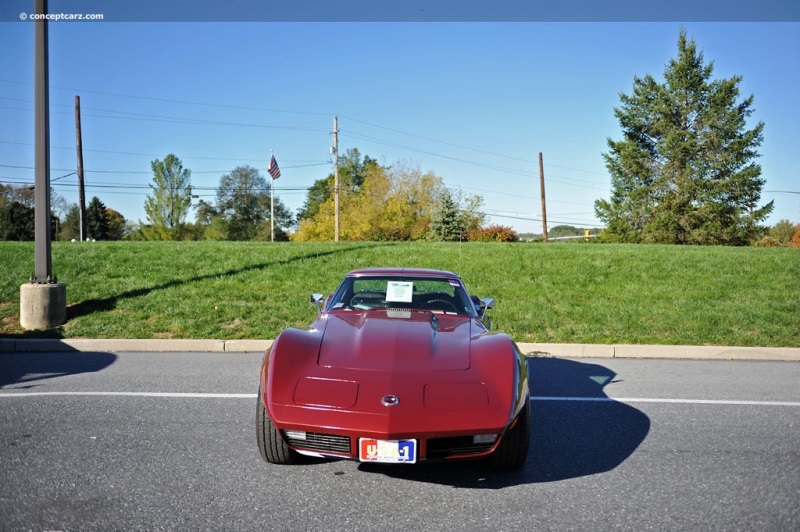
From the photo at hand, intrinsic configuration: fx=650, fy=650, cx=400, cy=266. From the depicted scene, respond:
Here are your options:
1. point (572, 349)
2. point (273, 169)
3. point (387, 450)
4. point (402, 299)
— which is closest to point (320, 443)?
point (387, 450)

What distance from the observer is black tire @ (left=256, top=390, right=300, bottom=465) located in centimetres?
398

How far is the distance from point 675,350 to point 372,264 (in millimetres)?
7690

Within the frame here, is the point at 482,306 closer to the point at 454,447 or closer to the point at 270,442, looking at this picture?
the point at 454,447

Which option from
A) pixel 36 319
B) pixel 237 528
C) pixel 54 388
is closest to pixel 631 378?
pixel 237 528

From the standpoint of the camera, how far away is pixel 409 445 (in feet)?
11.6

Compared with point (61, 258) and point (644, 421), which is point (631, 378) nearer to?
point (644, 421)

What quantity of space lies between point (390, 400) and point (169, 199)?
79.5 meters

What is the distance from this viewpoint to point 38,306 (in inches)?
392

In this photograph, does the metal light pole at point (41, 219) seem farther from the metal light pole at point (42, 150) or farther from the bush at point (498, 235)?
the bush at point (498, 235)

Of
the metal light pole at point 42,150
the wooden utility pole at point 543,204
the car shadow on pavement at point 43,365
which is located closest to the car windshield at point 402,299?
the car shadow on pavement at point 43,365

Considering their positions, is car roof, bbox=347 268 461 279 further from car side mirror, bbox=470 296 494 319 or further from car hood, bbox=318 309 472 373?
car hood, bbox=318 309 472 373

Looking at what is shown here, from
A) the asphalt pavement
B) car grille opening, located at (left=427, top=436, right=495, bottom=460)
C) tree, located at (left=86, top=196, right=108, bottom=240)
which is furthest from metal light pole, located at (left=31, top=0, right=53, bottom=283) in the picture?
tree, located at (left=86, top=196, right=108, bottom=240)

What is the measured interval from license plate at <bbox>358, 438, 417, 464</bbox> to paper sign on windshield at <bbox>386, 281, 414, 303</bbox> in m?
2.21

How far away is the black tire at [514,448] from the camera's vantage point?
3881mm
